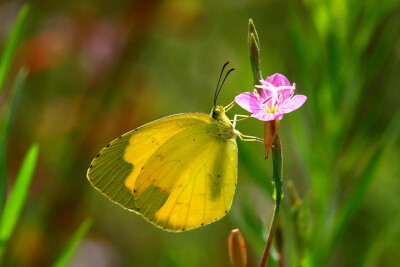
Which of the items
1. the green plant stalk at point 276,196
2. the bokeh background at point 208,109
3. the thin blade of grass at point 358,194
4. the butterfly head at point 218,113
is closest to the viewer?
the green plant stalk at point 276,196

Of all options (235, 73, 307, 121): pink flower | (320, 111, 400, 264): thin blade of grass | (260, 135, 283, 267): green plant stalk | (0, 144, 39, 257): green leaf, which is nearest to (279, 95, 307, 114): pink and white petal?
(235, 73, 307, 121): pink flower

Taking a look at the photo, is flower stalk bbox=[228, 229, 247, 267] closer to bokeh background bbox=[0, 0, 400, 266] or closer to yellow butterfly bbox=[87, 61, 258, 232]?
bokeh background bbox=[0, 0, 400, 266]

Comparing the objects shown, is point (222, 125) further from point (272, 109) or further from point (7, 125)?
point (7, 125)

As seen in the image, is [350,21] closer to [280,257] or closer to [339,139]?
[339,139]

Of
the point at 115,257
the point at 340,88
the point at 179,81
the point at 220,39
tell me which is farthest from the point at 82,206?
the point at 220,39

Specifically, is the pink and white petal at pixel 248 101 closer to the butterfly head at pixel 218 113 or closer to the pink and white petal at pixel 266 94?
the pink and white petal at pixel 266 94

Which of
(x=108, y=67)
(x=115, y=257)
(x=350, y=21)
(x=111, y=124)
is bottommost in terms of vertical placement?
(x=115, y=257)

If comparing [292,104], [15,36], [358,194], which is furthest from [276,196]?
[15,36]

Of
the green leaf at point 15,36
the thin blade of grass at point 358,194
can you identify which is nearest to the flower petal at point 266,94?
the thin blade of grass at point 358,194
